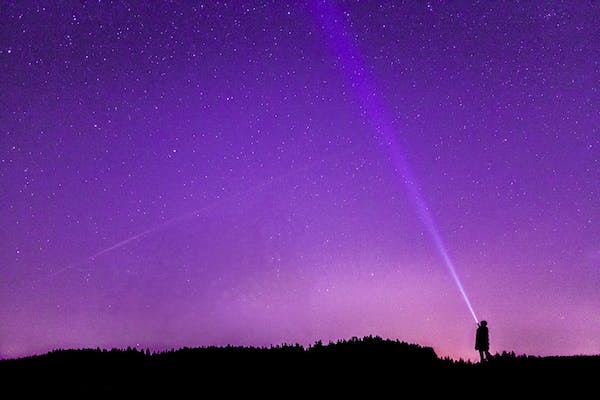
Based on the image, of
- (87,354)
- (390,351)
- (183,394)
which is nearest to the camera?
(183,394)

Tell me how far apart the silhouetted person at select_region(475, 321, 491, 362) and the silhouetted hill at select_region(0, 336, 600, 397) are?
1070mm

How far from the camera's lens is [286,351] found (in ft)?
53.8

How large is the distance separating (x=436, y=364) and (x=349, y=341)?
3.41 metres

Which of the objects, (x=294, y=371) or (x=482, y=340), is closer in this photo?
(x=294, y=371)

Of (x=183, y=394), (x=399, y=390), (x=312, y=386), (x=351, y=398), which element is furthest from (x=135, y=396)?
(x=399, y=390)

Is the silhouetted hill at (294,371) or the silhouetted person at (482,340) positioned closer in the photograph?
the silhouetted hill at (294,371)

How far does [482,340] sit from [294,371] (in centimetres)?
692

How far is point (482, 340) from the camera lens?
1650cm

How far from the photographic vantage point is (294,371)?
14320 millimetres

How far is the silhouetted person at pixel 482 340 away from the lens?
1641 centimetres

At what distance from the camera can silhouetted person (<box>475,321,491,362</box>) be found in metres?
16.4

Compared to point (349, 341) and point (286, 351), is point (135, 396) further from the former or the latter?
point (349, 341)

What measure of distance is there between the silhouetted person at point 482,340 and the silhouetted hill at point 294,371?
107cm

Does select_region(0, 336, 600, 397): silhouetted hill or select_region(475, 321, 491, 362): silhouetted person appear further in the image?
select_region(475, 321, 491, 362): silhouetted person
